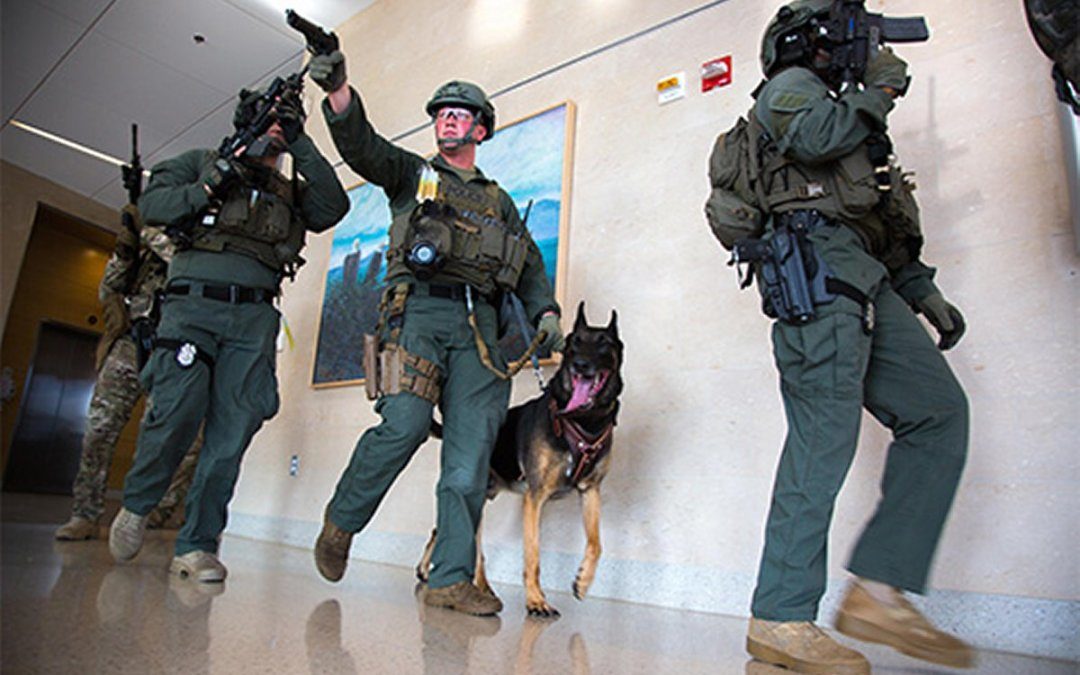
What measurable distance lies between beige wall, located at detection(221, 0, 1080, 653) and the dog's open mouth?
0.69 meters

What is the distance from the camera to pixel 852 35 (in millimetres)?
1833

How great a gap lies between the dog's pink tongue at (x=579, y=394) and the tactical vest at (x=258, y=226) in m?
1.32

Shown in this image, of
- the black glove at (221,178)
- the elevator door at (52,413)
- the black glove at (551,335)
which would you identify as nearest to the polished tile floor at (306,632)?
the black glove at (551,335)

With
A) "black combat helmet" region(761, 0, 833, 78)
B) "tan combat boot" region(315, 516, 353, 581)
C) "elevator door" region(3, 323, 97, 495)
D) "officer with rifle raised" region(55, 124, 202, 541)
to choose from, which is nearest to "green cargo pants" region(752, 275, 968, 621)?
"black combat helmet" region(761, 0, 833, 78)

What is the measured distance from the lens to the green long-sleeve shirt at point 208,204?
267cm

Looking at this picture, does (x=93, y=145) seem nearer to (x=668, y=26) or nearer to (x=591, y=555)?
(x=668, y=26)

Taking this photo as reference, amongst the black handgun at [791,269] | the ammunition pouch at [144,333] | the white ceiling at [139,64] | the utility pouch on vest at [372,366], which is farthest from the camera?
the white ceiling at [139,64]

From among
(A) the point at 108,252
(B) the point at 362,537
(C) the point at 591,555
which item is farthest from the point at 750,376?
(A) the point at 108,252

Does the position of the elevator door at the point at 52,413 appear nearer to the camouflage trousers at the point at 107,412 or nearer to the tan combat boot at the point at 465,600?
the camouflage trousers at the point at 107,412

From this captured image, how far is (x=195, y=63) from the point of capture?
6387 millimetres

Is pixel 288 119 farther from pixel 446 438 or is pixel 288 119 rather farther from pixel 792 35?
pixel 792 35

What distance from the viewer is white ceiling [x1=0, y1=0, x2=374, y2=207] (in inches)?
227

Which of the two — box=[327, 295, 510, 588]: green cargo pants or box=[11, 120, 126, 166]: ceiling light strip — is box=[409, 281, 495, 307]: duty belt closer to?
box=[327, 295, 510, 588]: green cargo pants

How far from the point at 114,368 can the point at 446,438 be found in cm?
274
